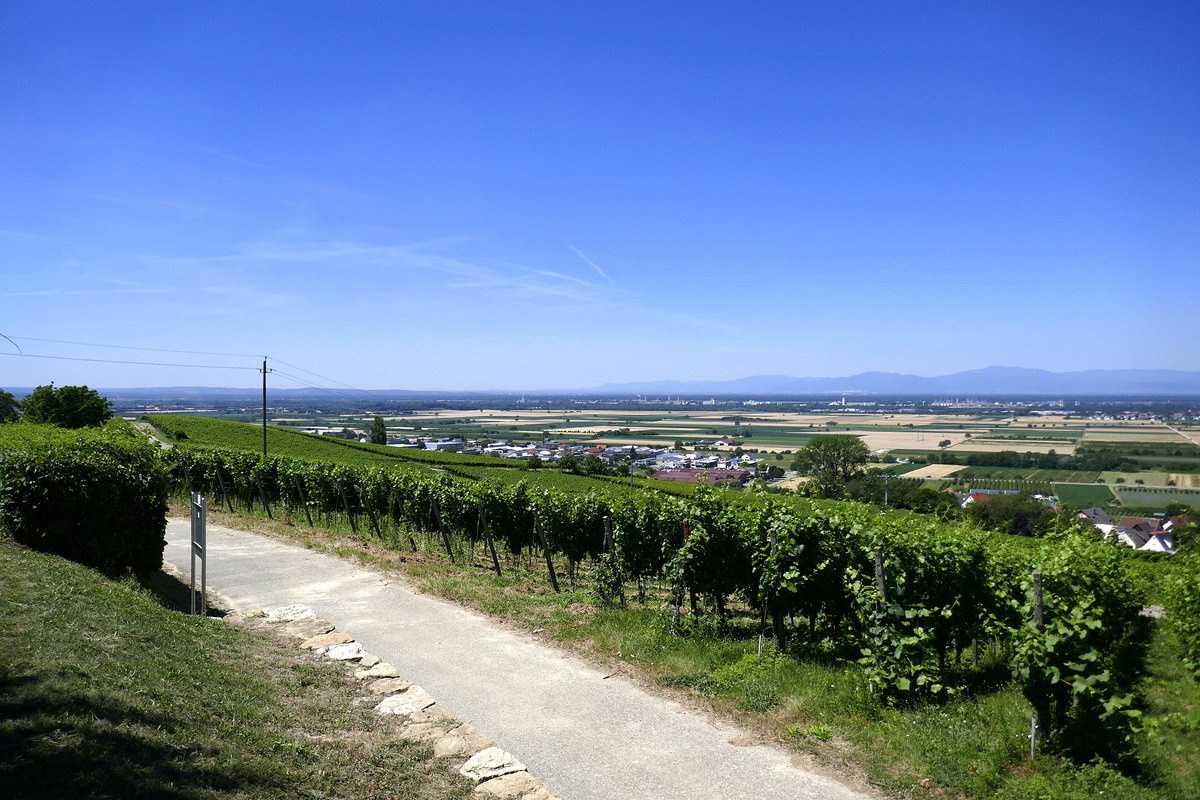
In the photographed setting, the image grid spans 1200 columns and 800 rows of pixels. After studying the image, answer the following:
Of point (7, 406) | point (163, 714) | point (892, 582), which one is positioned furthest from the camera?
point (7, 406)

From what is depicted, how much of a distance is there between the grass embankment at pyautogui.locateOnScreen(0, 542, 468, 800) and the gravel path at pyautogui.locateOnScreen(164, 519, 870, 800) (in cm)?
100

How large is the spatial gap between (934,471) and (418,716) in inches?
2734

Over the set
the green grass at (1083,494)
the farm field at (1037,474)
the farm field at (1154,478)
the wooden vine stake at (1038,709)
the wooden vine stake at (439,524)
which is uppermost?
the wooden vine stake at (1038,709)

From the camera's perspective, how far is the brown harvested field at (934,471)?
62297 mm

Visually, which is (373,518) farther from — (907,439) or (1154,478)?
(907,439)

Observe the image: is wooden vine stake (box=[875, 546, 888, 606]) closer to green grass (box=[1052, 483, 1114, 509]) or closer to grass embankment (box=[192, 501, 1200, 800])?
grass embankment (box=[192, 501, 1200, 800])

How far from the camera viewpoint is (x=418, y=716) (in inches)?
257

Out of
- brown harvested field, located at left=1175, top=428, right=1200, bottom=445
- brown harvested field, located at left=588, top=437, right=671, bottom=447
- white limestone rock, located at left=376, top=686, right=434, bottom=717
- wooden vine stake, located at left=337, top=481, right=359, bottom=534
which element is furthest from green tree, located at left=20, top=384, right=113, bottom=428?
brown harvested field, located at left=1175, top=428, right=1200, bottom=445

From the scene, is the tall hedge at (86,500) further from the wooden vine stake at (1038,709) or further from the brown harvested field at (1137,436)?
the brown harvested field at (1137,436)

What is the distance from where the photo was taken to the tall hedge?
9664 millimetres

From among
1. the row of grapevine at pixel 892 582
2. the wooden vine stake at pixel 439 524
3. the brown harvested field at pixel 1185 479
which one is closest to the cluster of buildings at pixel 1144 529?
the row of grapevine at pixel 892 582

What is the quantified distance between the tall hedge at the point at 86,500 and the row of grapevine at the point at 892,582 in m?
6.66

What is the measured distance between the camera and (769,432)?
12600 cm

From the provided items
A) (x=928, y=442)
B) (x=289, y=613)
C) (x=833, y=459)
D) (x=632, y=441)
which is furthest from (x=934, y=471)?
(x=289, y=613)
